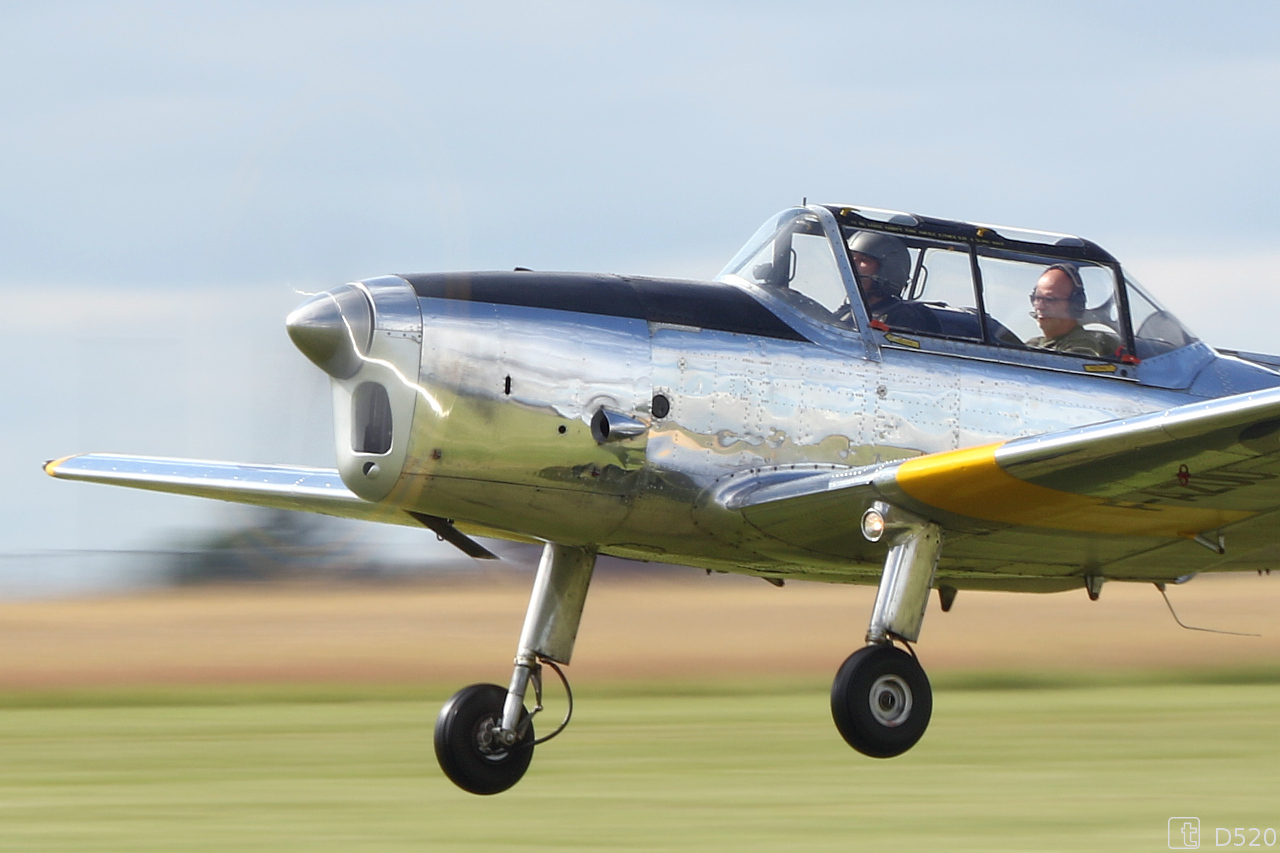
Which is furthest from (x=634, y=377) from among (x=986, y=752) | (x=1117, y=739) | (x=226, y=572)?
(x=226, y=572)

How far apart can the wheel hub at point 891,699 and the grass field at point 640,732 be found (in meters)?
0.50

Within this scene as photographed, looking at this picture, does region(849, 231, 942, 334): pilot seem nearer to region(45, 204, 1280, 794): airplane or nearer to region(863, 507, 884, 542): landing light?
region(45, 204, 1280, 794): airplane

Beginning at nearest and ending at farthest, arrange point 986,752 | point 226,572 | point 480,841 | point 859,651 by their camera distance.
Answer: point 480,841 < point 859,651 < point 986,752 < point 226,572

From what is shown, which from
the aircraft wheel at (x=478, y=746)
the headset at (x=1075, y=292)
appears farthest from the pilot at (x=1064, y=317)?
the aircraft wheel at (x=478, y=746)

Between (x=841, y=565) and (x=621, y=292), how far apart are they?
6.50ft

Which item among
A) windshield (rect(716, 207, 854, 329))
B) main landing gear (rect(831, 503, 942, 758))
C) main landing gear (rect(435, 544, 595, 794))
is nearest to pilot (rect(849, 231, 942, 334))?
windshield (rect(716, 207, 854, 329))

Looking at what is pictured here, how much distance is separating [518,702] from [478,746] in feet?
0.98

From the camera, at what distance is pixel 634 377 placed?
25.7 ft

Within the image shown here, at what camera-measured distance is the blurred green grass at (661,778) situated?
7594 millimetres

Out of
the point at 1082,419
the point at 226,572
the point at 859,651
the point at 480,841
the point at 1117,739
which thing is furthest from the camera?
the point at 226,572

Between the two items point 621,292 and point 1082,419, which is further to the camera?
point 1082,419

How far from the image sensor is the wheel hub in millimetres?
7816

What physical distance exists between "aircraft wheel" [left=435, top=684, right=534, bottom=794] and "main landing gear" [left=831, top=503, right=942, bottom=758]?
1.81 metres

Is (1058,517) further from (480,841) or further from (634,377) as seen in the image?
(480,841)
